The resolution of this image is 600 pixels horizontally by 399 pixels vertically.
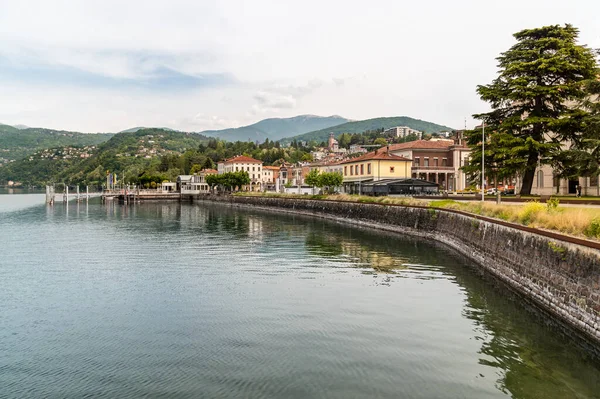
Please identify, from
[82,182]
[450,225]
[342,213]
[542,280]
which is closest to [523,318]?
[542,280]

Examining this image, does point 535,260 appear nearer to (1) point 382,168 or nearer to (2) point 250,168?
(1) point 382,168

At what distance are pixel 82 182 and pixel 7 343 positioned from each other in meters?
204

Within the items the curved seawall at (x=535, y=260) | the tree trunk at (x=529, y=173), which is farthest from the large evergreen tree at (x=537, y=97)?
the curved seawall at (x=535, y=260)

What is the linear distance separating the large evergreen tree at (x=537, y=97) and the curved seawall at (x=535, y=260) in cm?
874

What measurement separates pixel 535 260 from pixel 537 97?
2687cm

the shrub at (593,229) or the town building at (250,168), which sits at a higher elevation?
the town building at (250,168)

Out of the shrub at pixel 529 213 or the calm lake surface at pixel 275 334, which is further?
the shrub at pixel 529 213

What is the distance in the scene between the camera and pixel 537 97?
3794 centimetres

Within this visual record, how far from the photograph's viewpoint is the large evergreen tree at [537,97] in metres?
35.8

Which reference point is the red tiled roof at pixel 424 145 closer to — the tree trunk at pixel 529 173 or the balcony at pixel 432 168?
the balcony at pixel 432 168

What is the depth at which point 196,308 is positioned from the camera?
52.7ft

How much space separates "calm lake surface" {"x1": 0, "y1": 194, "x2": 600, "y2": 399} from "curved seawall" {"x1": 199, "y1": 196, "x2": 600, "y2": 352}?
0.80 m

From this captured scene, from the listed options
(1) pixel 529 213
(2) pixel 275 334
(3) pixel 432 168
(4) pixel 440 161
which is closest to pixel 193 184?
(3) pixel 432 168

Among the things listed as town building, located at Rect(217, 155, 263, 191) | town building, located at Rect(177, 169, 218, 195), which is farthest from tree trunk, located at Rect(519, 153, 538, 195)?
town building, located at Rect(177, 169, 218, 195)
